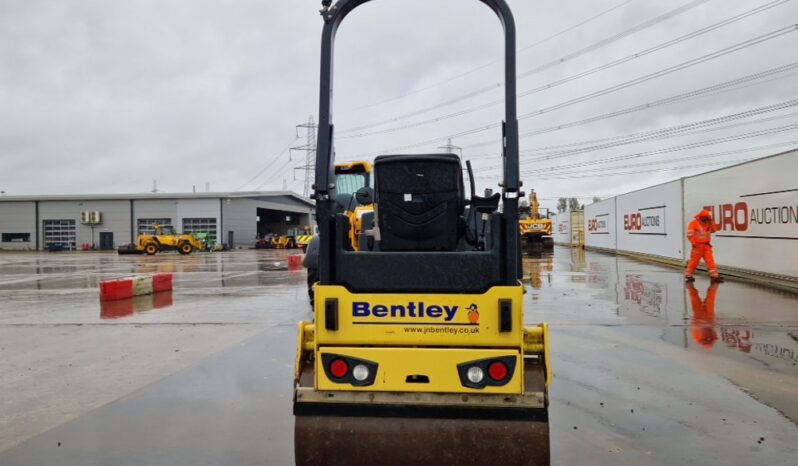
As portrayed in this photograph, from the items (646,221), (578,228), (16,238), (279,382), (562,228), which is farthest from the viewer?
(16,238)

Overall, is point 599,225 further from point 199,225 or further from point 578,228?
point 199,225

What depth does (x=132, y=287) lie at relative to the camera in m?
12.8

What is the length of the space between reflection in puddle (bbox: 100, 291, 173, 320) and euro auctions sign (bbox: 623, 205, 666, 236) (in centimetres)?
1798

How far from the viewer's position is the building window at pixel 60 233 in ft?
179

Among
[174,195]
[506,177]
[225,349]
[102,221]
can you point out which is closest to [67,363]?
[225,349]

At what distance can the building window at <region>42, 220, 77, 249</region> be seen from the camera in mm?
54578

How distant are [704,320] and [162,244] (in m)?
39.7

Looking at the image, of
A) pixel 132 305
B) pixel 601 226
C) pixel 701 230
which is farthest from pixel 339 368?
pixel 601 226

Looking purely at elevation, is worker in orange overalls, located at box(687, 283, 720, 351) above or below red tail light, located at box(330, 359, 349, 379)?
below

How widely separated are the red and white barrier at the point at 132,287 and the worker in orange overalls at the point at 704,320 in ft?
38.2

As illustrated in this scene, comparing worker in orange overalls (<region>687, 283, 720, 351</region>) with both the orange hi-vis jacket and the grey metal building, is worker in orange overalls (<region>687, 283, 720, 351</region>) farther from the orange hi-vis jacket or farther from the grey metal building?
the grey metal building

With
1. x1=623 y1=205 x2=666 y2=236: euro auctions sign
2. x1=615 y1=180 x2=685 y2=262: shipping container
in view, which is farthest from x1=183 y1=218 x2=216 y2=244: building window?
x1=623 y1=205 x2=666 y2=236: euro auctions sign

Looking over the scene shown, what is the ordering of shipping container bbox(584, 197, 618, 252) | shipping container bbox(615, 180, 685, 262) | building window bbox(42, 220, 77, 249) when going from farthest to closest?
building window bbox(42, 220, 77, 249), shipping container bbox(584, 197, 618, 252), shipping container bbox(615, 180, 685, 262)

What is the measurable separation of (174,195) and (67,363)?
5037 cm
